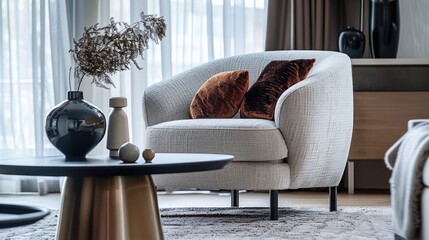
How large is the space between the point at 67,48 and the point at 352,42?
175 cm

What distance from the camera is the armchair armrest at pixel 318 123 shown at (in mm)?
3424

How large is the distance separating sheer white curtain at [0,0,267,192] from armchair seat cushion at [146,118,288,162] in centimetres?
162

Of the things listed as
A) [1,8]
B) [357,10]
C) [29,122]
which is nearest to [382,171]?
[357,10]

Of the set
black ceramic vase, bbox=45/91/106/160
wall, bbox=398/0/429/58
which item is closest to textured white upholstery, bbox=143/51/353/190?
black ceramic vase, bbox=45/91/106/160

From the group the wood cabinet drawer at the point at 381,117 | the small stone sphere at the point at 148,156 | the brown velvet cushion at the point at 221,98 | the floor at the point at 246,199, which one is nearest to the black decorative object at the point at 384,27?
the wood cabinet drawer at the point at 381,117

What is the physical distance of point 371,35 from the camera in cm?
483

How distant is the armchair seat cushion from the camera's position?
3.35 meters

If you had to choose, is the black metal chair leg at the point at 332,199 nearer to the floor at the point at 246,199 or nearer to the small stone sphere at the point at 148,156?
the floor at the point at 246,199

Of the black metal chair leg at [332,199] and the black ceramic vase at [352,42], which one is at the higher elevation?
the black ceramic vase at [352,42]

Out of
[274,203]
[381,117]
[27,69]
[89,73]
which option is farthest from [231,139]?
[27,69]

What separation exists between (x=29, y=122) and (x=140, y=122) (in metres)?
0.69

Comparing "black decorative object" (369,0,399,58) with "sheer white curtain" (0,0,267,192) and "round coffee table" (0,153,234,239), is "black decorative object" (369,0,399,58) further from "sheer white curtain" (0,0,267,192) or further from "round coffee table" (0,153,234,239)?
"round coffee table" (0,153,234,239)

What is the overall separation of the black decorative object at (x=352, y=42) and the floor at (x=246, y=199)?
0.85m

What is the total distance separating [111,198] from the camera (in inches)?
93.2
